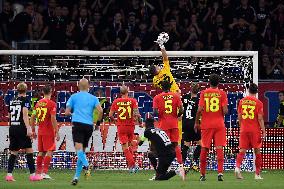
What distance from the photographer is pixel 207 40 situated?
30266 millimetres

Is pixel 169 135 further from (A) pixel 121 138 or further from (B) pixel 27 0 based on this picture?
(B) pixel 27 0

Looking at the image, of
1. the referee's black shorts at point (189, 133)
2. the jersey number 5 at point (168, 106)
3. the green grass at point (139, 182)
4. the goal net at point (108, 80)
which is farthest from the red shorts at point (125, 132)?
the jersey number 5 at point (168, 106)

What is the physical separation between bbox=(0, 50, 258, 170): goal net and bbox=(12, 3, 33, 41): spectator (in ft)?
11.0

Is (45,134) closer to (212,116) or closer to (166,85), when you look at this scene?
(166,85)

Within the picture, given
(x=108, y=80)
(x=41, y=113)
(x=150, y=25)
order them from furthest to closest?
(x=150, y=25), (x=108, y=80), (x=41, y=113)

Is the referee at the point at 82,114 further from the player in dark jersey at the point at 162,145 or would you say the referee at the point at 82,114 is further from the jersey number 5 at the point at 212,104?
the jersey number 5 at the point at 212,104

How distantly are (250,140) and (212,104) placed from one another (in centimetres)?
166

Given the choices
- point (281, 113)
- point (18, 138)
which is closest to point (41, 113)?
point (18, 138)

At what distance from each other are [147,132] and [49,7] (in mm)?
11261

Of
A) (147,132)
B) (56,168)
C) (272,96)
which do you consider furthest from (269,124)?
(147,132)

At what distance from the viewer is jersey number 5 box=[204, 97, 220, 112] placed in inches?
808

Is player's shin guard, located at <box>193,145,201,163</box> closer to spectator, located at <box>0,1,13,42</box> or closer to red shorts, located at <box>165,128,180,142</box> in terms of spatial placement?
red shorts, located at <box>165,128,180,142</box>

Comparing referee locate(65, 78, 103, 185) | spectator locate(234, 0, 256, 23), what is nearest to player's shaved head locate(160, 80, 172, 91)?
referee locate(65, 78, 103, 185)

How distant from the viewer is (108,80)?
26.4 metres
